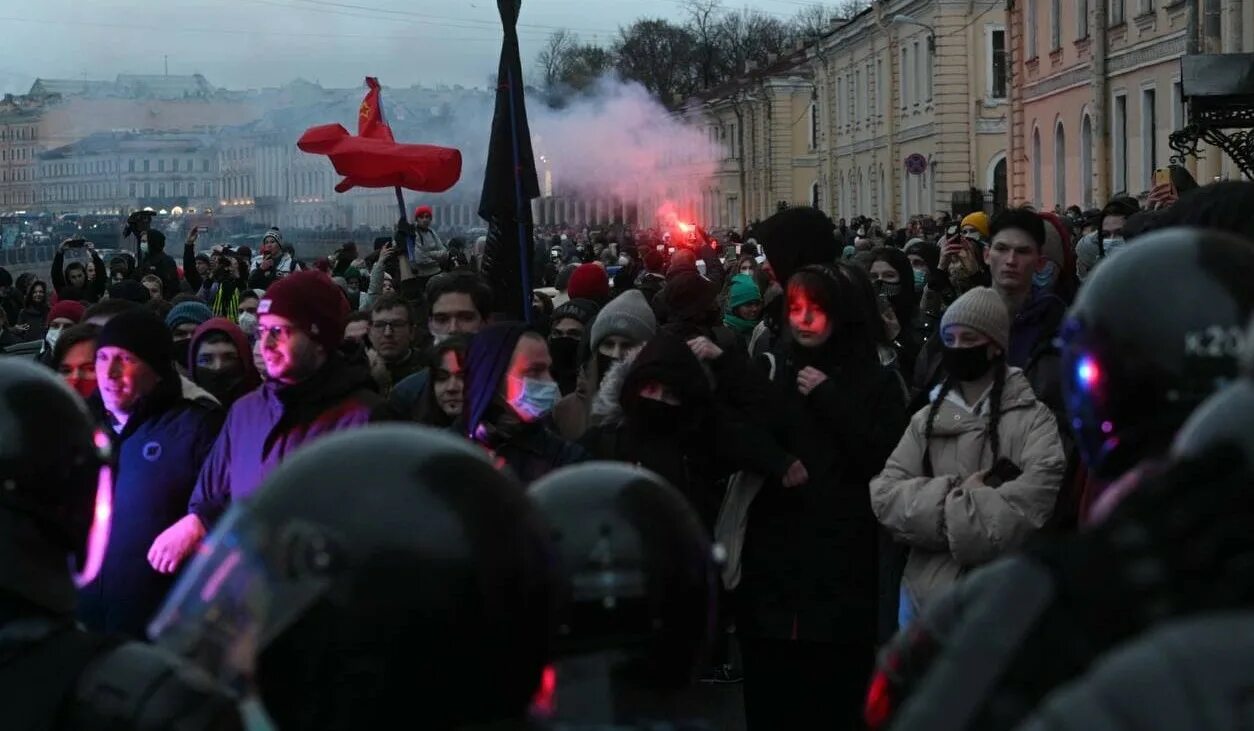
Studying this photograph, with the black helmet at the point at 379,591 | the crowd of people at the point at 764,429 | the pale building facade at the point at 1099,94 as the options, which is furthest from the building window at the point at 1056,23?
the black helmet at the point at 379,591

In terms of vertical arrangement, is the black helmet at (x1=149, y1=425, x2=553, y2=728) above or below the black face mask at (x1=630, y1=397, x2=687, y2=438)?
above

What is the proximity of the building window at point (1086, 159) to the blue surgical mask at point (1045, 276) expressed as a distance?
31403 millimetres

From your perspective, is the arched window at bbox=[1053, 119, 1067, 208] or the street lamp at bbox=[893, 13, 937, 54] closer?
the arched window at bbox=[1053, 119, 1067, 208]

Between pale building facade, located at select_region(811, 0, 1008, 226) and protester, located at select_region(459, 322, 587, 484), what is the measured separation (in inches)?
1676

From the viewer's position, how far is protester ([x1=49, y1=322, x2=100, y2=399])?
6998 mm

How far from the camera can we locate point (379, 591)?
193 centimetres

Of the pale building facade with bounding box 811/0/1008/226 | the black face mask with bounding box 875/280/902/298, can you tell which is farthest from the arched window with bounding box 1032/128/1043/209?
the black face mask with bounding box 875/280/902/298

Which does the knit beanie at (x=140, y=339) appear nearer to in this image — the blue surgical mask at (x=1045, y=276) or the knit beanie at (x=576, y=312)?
the knit beanie at (x=576, y=312)

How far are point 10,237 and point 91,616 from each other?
6314 cm

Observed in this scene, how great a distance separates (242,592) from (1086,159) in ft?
125

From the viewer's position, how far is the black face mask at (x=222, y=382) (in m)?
7.59

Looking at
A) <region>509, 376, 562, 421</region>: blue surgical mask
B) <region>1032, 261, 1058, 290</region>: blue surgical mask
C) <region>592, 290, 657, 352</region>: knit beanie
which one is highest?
<region>1032, 261, 1058, 290</region>: blue surgical mask

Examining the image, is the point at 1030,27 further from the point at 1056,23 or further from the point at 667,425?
the point at 667,425

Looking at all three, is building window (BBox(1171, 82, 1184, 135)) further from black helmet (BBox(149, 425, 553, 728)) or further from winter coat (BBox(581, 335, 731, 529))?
black helmet (BBox(149, 425, 553, 728))
